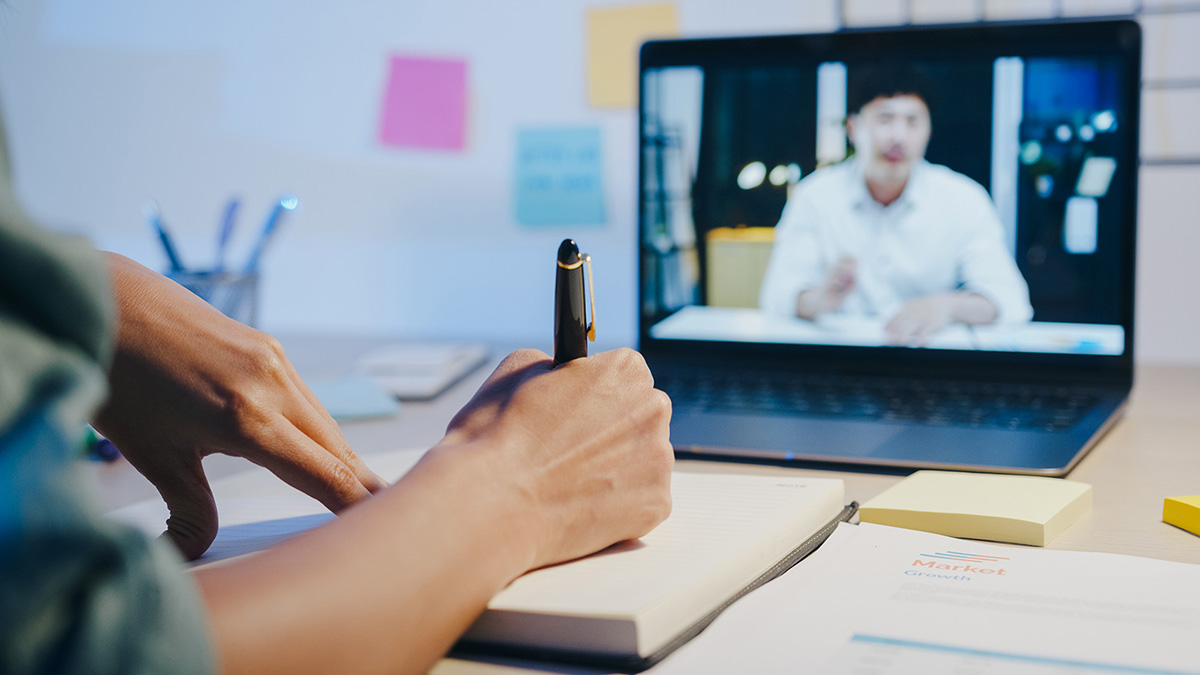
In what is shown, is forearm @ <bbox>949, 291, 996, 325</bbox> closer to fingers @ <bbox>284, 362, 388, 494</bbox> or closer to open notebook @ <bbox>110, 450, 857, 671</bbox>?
open notebook @ <bbox>110, 450, 857, 671</bbox>

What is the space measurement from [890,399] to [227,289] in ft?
2.01

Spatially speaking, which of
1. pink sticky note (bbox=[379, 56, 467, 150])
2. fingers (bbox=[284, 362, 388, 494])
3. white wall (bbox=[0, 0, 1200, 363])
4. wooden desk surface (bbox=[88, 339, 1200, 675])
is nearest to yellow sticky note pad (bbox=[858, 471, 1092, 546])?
wooden desk surface (bbox=[88, 339, 1200, 675])

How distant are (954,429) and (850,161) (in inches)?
10.7

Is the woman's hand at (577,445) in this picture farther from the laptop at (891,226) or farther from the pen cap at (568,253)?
the laptop at (891,226)

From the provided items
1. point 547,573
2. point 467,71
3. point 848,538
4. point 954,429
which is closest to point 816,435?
point 954,429

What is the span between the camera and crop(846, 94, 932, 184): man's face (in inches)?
31.8

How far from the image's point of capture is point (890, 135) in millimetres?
819

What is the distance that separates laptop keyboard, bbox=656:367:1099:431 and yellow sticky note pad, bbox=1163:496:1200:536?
17cm

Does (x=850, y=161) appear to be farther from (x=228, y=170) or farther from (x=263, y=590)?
(x=228, y=170)

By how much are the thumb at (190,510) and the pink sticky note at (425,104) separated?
74 cm

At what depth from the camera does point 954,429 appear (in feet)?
2.15

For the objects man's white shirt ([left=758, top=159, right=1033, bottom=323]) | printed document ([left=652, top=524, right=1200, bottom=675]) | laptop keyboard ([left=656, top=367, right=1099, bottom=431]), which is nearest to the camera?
printed document ([left=652, top=524, right=1200, bottom=675])

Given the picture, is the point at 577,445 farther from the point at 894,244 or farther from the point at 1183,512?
the point at 894,244

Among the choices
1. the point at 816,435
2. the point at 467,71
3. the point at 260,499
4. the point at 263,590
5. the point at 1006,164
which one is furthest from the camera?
the point at 467,71
